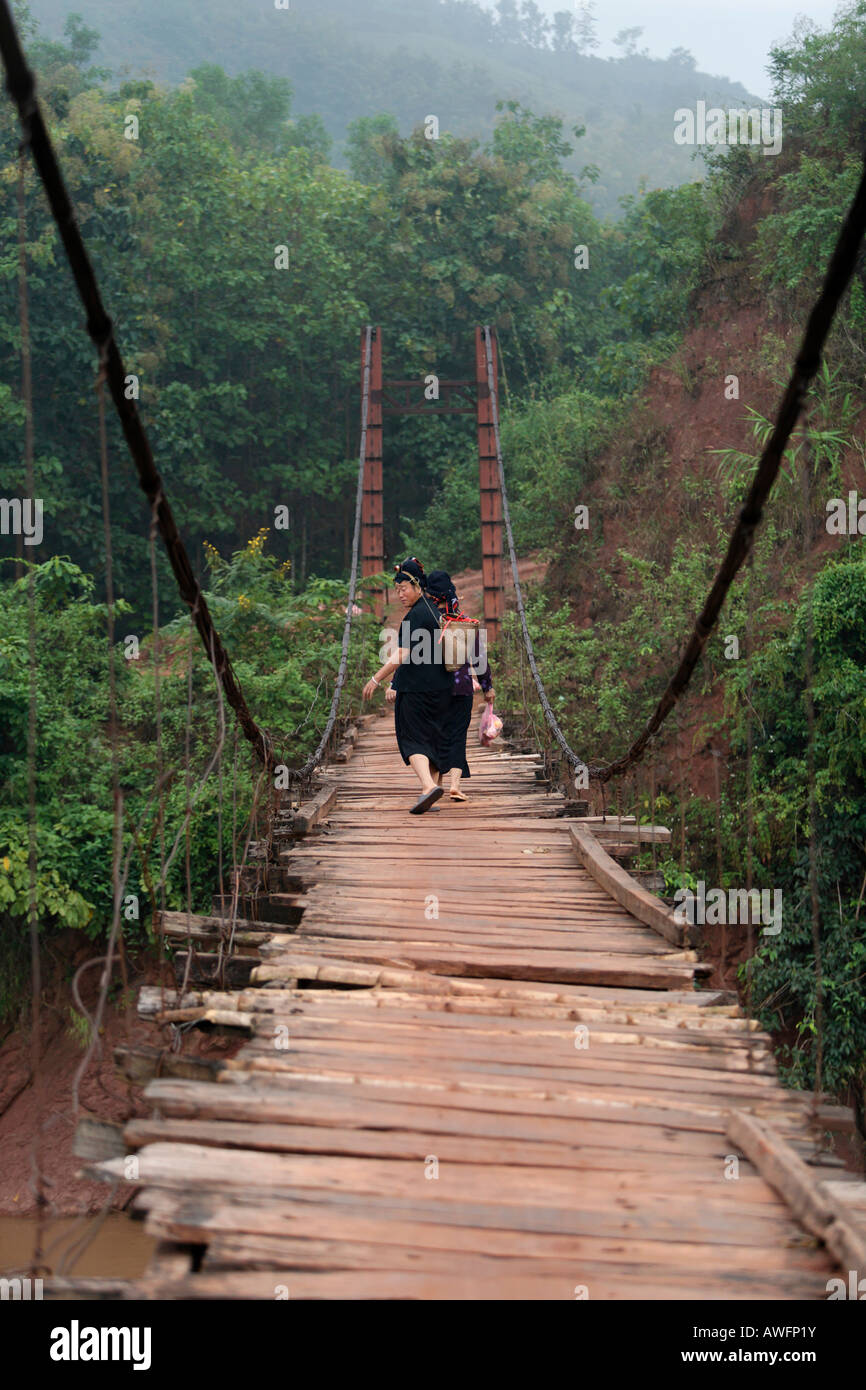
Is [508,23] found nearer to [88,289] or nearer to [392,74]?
[392,74]

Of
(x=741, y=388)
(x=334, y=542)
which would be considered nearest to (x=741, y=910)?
(x=741, y=388)

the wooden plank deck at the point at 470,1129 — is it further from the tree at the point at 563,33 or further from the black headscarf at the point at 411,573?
the tree at the point at 563,33

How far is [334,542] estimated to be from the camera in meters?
15.9

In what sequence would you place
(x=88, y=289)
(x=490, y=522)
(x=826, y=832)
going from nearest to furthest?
(x=88, y=289) → (x=826, y=832) → (x=490, y=522)

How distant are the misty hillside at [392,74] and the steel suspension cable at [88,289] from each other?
3272 centimetres

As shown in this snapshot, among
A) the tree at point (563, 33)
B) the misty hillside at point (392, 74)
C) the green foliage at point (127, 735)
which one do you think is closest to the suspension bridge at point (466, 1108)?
the green foliage at point (127, 735)

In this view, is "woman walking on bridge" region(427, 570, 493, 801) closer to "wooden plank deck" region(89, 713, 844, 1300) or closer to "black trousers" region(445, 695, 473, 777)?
"black trousers" region(445, 695, 473, 777)

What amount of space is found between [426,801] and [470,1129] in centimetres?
283

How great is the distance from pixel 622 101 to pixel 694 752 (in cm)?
4225

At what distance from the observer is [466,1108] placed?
76.0 inches

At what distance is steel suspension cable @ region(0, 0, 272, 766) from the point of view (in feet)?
5.34

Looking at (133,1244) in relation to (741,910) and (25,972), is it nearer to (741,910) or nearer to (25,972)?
(25,972)

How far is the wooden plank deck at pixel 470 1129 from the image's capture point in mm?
1480

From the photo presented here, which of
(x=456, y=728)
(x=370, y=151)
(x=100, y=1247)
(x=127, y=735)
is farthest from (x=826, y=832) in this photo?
(x=370, y=151)
